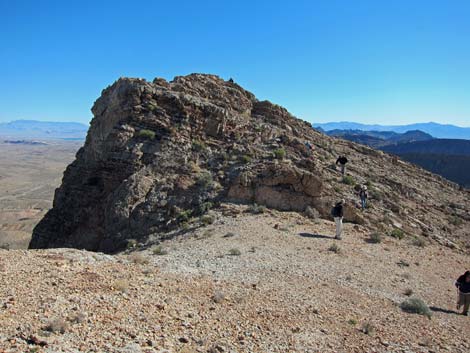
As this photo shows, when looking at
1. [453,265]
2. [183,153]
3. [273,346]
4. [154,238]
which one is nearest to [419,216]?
[453,265]

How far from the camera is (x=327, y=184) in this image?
19.9 meters

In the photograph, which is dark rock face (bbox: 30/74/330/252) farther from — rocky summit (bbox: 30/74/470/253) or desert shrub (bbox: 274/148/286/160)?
desert shrub (bbox: 274/148/286/160)

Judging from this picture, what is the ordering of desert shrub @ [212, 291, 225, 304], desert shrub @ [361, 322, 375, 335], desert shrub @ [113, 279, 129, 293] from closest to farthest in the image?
desert shrub @ [361, 322, 375, 335]
desert shrub @ [113, 279, 129, 293]
desert shrub @ [212, 291, 225, 304]

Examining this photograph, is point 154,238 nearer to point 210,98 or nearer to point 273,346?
point 273,346

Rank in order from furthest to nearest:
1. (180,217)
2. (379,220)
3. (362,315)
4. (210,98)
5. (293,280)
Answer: (210,98) → (379,220) → (180,217) → (293,280) → (362,315)

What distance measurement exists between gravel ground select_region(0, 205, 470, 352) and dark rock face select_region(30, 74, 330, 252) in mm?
4099

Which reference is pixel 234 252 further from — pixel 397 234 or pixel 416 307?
pixel 397 234

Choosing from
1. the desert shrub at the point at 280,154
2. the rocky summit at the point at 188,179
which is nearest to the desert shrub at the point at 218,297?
the rocky summit at the point at 188,179

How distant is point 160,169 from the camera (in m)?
19.6

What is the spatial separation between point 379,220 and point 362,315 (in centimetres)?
1023

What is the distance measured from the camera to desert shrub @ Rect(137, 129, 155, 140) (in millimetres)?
21109

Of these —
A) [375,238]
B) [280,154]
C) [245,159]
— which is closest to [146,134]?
[245,159]

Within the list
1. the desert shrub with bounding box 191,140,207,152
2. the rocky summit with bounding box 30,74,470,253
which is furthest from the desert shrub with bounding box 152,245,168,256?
the desert shrub with bounding box 191,140,207,152

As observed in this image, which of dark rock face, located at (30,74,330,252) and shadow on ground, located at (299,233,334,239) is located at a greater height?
dark rock face, located at (30,74,330,252)
